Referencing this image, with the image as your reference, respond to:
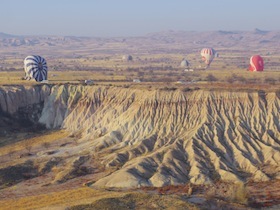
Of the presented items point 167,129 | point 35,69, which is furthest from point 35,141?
point 35,69

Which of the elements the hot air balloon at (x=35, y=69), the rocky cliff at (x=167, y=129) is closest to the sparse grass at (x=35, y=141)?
the rocky cliff at (x=167, y=129)

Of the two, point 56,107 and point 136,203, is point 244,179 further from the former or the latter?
point 56,107

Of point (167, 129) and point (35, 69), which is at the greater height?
point (35, 69)

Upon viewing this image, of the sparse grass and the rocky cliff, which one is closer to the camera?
the rocky cliff

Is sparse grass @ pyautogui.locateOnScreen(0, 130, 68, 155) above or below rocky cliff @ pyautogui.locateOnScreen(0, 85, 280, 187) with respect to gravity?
below

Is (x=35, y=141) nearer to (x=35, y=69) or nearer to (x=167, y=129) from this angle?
(x=167, y=129)

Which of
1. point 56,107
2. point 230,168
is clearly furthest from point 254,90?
point 56,107

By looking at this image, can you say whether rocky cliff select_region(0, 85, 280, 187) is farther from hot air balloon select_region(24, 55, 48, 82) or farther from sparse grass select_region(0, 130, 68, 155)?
hot air balloon select_region(24, 55, 48, 82)

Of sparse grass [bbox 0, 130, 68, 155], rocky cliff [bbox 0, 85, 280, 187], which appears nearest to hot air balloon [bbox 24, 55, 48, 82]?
rocky cliff [bbox 0, 85, 280, 187]
